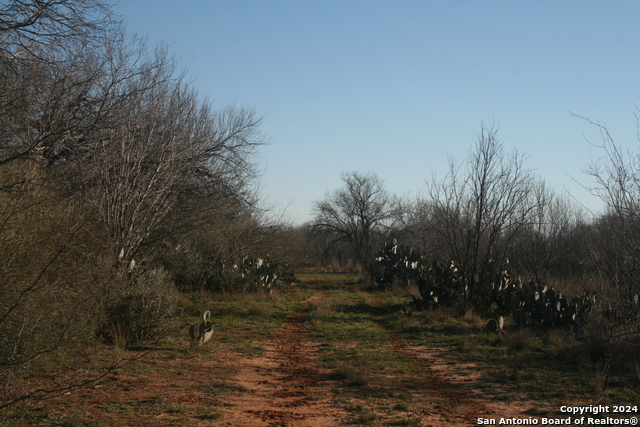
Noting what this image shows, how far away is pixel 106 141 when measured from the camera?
1071 centimetres

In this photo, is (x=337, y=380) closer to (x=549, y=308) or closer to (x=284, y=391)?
(x=284, y=391)

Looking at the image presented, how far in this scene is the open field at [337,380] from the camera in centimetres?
559

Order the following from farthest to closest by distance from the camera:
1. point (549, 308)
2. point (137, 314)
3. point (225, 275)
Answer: point (225, 275) < point (549, 308) < point (137, 314)

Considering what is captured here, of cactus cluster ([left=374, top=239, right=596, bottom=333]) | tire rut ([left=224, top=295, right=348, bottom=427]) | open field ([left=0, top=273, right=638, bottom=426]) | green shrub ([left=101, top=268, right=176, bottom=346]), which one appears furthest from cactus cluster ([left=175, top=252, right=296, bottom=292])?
green shrub ([left=101, top=268, right=176, bottom=346])

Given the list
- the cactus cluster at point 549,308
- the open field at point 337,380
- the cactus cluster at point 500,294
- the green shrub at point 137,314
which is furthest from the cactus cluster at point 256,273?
the cactus cluster at point 549,308

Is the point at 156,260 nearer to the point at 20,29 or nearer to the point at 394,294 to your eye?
the point at 20,29

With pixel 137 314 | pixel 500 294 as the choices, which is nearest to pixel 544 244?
pixel 500 294

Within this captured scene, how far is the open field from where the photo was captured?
5.59 m

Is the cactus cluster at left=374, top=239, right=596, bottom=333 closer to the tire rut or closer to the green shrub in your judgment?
the tire rut

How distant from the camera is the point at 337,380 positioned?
7461 millimetres

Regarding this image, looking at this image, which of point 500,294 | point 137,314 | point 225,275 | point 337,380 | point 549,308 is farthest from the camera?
point 225,275

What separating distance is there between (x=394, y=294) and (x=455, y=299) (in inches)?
211

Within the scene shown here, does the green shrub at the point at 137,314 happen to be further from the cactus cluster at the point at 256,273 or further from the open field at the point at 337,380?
the cactus cluster at the point at 256,273

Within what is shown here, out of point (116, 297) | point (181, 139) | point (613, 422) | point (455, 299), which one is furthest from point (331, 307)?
point (613, 422)
